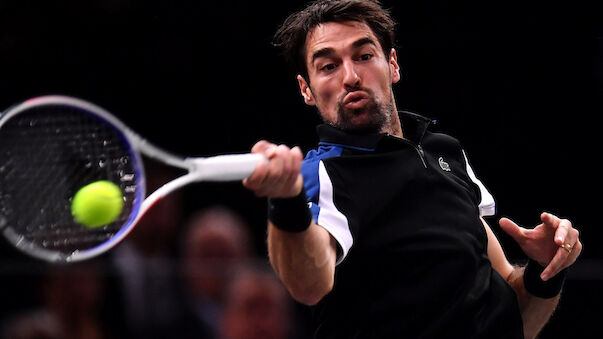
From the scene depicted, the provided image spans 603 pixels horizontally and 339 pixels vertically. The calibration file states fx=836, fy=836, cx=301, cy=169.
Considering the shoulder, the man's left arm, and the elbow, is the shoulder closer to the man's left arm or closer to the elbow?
the elbow

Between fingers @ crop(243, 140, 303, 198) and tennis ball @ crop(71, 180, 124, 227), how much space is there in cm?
41

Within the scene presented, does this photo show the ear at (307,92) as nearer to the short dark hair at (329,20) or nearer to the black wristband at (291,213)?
the short dark hair at (329,20)

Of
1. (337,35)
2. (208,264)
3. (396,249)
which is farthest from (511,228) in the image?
(208,264)

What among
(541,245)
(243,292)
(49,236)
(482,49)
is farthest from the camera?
(482,49)

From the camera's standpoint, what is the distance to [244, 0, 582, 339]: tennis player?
184cm

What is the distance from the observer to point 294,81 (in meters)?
5.30

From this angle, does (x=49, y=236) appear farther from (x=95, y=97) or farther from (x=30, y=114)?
(x=95, y=97)

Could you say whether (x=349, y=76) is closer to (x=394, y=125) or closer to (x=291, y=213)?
(x=394, y=125)

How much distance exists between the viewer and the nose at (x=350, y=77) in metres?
2.22

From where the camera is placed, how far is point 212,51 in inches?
209

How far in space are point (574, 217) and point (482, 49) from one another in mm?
1233

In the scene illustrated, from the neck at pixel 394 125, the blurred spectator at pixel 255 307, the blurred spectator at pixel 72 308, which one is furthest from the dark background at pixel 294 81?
the neck at pixel 394 125

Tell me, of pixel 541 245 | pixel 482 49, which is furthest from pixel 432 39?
pixel 541 245

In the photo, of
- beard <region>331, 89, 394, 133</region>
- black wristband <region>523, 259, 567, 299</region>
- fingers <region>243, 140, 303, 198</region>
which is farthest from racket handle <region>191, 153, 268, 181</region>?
black wristband <region>523, 259, 567, 299</region>
